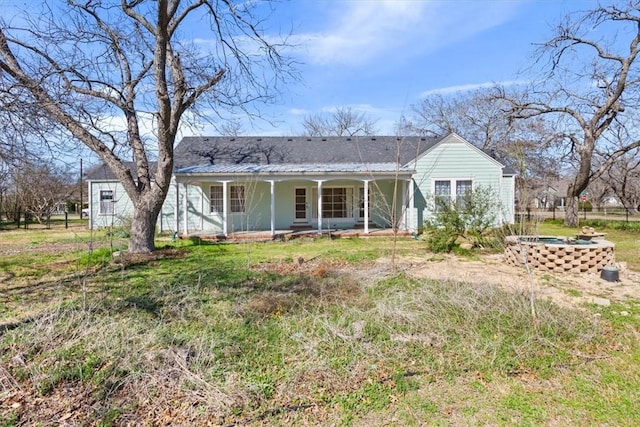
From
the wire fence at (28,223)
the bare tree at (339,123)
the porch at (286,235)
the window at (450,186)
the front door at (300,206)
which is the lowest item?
the porch at (286,235)

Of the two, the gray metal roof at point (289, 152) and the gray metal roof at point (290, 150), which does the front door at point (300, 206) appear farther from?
the gray metal roof at point (290, 150)

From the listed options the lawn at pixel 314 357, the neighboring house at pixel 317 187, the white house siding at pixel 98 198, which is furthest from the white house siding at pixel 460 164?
the white house siding at pixel 98 198

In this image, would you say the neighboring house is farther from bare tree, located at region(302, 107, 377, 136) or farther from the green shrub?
bare tree, located at region(302, 107, 377, 136)

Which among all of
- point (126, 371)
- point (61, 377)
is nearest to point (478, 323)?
point (126, 371)

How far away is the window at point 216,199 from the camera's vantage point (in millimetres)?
15211

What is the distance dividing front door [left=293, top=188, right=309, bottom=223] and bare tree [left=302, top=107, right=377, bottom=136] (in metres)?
21.2

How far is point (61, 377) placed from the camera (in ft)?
10.7

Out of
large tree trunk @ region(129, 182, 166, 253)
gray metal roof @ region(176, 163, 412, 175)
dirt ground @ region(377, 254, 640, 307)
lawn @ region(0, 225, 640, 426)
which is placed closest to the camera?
lawn @ region(0, 225, 640, 426)

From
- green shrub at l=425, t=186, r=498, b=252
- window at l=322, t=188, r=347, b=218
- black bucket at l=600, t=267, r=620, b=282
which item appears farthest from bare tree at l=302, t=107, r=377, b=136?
black bucket at l=600, t=267, r=620, b=282

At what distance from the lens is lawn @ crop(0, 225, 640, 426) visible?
2.86 m

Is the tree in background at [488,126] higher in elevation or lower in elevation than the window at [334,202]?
higher

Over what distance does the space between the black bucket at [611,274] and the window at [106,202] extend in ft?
61.7

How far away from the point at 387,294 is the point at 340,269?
85.5 inches

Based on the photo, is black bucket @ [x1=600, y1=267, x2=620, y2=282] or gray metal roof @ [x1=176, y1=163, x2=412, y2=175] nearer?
black bucket @ [x1=600, y1=267, x2=620, y2=282]
